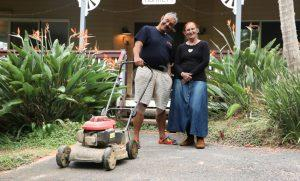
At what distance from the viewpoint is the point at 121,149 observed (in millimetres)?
5895

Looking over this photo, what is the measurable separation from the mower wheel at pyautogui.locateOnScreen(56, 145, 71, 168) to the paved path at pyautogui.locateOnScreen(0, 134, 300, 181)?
7 centimetres

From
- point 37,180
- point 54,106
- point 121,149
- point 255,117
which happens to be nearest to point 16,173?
point 37,180

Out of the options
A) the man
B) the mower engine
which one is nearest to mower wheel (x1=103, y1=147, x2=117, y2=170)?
the mower engine

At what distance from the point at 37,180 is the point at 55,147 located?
199 cm

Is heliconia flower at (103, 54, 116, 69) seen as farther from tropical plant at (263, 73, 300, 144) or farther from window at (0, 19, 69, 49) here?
window at (0, 19, 69, 49)

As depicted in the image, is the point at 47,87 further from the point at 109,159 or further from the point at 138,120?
the point at 109,159

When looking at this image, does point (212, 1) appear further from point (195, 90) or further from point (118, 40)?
point (195, 90)

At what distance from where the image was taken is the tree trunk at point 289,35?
8242mm

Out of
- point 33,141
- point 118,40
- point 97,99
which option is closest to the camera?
point 33,141

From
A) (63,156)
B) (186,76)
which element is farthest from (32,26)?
(63,156)

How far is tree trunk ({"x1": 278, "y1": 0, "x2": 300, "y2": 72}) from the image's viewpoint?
824 centimetres

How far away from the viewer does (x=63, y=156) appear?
5723 mm

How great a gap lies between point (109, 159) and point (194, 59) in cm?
224

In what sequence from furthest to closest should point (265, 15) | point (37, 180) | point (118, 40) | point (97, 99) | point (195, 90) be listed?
1. point (118, 40)
2. point (265, 15)
3. point (97, 99)
4. point (195, 90)
5. point (37, 180)
